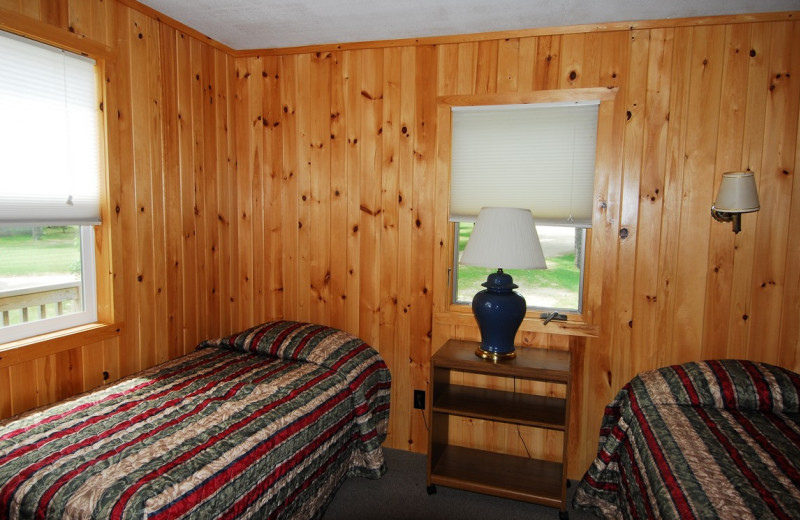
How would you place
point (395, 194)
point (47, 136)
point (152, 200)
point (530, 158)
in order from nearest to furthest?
1. point (47, 136)
2. point (152, 200)
3. point (530, 158)
4. point (395, 194)

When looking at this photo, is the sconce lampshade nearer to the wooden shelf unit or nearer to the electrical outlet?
the wooden shelf unit

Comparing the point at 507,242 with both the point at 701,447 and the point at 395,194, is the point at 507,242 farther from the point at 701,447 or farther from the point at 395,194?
the point at 701,447

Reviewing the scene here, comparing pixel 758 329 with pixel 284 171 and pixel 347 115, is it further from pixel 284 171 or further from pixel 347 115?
pixel 284 171

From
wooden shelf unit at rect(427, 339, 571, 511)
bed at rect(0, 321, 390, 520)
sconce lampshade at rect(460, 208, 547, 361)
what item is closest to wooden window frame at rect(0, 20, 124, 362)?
bed at rect(0, 321, 390, 520)

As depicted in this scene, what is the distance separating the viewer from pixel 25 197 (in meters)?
1.97

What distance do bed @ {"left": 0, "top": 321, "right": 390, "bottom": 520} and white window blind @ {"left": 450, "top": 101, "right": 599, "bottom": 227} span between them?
44.1 inches

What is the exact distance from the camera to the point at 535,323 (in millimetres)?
2645

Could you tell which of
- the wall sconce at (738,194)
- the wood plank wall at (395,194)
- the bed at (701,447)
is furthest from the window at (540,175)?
the bed at (701,447)

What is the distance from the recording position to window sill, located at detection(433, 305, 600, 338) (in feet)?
8.44

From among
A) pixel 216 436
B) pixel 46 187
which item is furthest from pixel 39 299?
pixel 216 436

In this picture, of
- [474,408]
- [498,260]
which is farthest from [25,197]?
[474,408]

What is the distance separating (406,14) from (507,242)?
117 centimetres

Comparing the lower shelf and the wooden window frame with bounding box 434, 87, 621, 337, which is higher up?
the wooden window frame with bounding box 434, 87, 621, 337

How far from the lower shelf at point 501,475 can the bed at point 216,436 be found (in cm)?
36
